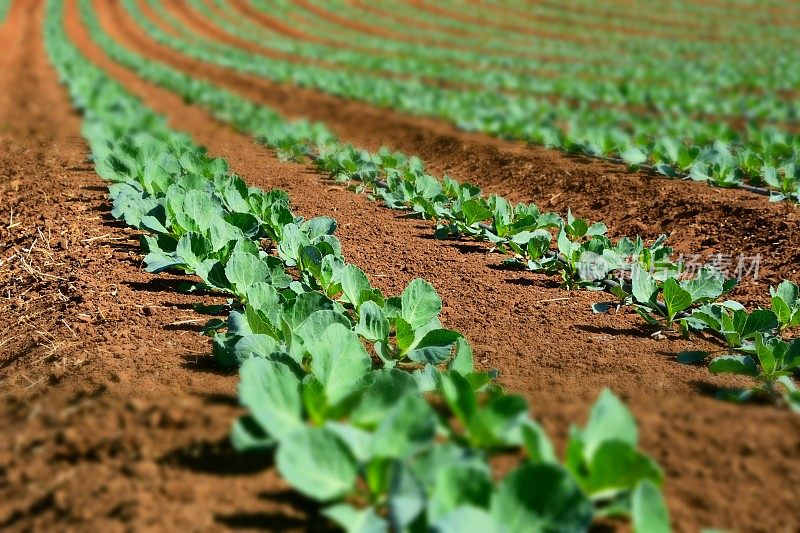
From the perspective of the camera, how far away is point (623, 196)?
6.38m

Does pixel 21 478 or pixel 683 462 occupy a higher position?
pixel 683 462

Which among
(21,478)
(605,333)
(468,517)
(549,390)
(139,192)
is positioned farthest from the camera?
(139,192)

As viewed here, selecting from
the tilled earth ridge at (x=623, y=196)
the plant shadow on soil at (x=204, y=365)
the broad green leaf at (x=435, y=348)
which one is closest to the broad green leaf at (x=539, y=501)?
the broad green leaf at (x=435, y=348)

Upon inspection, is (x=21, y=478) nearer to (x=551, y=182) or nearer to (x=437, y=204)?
(x=437, y=204)

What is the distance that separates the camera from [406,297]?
2977 mm

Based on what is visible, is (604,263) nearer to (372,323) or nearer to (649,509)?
(372,323)

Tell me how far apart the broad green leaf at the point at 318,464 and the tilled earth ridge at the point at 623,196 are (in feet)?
12.0

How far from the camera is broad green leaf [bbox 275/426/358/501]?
1.50 metres

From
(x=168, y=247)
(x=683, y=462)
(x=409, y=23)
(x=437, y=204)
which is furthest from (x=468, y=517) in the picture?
(x=409, y=23)

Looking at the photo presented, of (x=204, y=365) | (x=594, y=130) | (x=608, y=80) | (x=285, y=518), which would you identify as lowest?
(x=204, y=365)

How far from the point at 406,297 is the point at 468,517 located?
1.70 meters

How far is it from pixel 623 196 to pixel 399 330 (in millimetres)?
4023

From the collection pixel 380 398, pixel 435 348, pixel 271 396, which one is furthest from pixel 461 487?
pixel 435 348

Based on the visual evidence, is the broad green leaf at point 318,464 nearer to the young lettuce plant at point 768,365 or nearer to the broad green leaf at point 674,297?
the young lettuce plant at point 768,365
